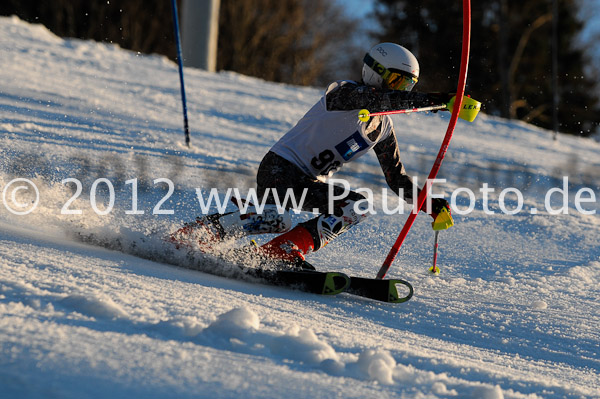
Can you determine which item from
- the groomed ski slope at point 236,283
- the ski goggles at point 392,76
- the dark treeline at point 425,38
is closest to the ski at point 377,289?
the groomed ski slope at point 236,283

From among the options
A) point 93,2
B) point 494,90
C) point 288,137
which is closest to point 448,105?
point 288,137

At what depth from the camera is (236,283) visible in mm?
3811

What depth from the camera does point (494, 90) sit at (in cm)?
2473

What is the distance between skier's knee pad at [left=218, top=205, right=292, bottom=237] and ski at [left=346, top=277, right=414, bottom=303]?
21.2 inches

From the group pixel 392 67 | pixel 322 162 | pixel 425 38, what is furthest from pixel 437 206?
pixel 425 38

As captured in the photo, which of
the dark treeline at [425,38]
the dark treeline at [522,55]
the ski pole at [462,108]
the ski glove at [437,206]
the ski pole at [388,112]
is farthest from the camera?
the dark treeline at [522,55]

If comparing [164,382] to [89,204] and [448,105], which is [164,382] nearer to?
[448,105]

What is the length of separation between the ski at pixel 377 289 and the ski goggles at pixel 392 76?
1.13 meters

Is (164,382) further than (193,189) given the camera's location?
No

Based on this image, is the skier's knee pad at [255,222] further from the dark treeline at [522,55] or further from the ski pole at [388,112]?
the dark treeline at [522,55]

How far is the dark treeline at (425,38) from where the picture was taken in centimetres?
2386

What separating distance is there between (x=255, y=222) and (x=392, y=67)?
1.21 m

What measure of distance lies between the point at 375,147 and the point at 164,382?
2.62 metres

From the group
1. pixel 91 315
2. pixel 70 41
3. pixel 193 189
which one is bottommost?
pixel 91 315
